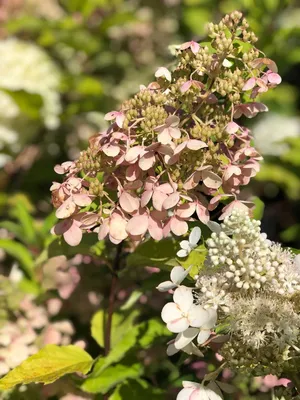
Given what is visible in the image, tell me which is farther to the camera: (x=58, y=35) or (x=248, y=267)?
(x=58, y=35)

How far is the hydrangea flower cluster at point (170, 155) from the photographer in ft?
1.92

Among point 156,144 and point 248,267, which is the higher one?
point 156,144

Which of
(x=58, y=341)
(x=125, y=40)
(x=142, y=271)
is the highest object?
(x=125, y=40)

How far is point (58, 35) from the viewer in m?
1.54

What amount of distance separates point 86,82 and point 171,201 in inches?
39.6

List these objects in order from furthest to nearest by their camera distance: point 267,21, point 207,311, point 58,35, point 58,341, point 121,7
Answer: point 121,7, point 58,35, point 267,21, point 58,341, point 207,311

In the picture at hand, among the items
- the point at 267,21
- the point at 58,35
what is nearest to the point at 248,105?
the point at 267,21

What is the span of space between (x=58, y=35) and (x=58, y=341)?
0.91 metres

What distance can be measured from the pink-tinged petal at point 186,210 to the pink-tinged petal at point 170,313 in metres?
0.09

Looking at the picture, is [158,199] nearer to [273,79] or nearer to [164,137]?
[164,137]

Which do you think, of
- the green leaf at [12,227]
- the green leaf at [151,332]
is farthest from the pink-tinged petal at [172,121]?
the green leaf at [12,227]

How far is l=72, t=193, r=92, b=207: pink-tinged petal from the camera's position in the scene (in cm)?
59

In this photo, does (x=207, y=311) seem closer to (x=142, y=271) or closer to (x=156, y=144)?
(x=156, y=144)

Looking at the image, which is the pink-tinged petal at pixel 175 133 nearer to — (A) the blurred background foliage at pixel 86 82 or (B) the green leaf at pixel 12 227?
(B) the green leaf at pixel 12 227
